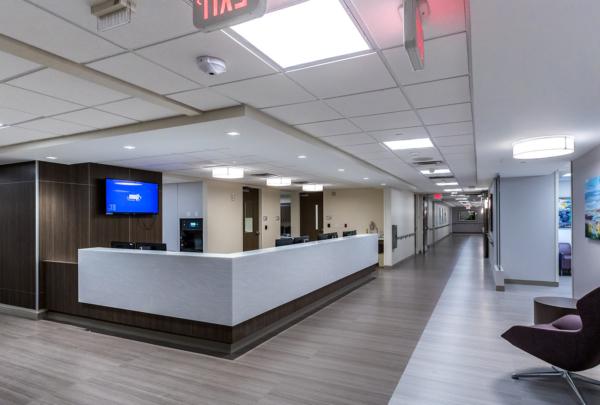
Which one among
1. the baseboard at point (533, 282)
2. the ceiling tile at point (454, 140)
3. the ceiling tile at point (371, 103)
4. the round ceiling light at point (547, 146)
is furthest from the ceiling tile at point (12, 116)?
the baseboard at point (533, 282)

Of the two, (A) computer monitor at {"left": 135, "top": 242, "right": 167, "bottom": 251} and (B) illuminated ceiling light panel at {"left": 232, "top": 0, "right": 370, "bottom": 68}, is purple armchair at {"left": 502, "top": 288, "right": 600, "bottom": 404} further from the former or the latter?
(A) computer monitor at {"left": 135, "top": 242, "right": 167, "bottom": 251}

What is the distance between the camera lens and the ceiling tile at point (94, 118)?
11.9ft

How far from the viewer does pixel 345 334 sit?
4945 mm

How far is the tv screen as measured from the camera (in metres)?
6.50

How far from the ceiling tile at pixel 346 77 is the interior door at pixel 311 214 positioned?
1036 cm

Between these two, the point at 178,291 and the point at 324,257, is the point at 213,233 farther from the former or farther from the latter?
the point at 178,291

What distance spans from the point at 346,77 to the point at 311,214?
11.0 m

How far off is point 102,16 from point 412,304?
6.38 metres

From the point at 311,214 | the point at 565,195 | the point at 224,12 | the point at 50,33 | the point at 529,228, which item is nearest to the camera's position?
the point at 224,12

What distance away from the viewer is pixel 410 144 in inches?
208

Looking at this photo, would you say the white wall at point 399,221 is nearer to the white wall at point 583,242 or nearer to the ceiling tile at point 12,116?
the white wall at point 583,242

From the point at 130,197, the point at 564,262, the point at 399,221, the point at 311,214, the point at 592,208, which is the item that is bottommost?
the point at 564,262

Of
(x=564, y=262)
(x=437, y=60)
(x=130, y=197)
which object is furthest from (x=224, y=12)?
(x=564, y=262)

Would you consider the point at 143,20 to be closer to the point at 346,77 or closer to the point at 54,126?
the point at 346,77
